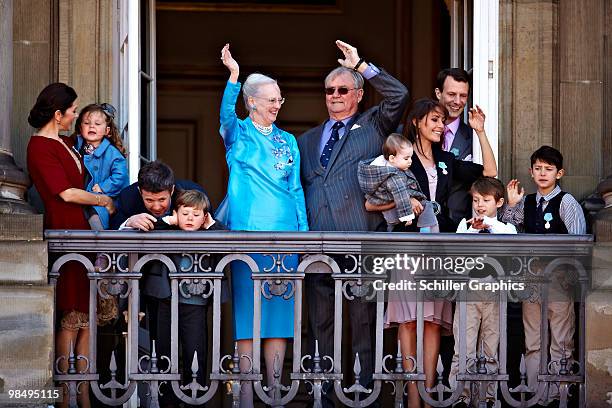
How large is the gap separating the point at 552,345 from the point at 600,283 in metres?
0.45

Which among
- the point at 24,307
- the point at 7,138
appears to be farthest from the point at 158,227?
the point at 7,138

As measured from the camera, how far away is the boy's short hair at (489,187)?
1034 centimetres

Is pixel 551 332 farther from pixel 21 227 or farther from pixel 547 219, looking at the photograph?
pixel 21 227

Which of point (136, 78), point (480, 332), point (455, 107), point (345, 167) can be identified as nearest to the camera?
point (480, 332)

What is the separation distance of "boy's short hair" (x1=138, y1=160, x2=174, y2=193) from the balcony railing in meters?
0.31

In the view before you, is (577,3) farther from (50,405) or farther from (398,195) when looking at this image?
(50,405)

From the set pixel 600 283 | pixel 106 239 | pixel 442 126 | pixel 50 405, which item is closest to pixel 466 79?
pixel 442 126

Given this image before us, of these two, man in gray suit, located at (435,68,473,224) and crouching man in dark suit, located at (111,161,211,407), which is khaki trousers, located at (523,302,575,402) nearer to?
man in gray suit, located at (435,68,473,224)

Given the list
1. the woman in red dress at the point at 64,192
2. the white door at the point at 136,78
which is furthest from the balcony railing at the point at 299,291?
the white door at the point at 136,78

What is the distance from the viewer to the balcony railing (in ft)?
32.7

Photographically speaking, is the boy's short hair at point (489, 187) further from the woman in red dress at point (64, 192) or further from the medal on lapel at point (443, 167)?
the woman in red dress at point (64, 192)

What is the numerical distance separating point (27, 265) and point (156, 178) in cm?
82

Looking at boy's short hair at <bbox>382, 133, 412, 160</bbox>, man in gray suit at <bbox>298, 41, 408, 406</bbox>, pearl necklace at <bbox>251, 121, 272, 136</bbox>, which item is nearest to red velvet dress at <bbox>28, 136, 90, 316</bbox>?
pearl necklace at <bbox>251, 121, 272, 136</bbox>

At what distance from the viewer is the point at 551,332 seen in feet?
34.1
